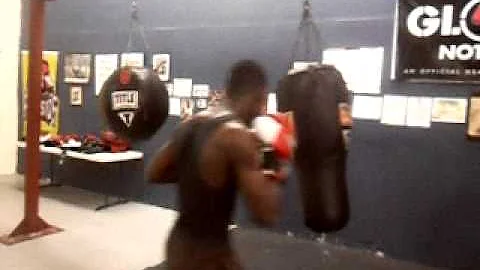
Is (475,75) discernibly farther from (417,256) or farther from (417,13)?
(417,256)

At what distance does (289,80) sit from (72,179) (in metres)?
3.98

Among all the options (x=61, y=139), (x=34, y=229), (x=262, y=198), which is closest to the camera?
(x=262, y=198)

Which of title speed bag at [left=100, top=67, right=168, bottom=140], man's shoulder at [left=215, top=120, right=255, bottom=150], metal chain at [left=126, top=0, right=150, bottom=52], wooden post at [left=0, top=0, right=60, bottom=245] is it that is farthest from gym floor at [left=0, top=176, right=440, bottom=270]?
man's shoulder at [left=215, top=120, right=255, bottom=150]

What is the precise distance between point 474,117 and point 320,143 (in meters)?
1.39

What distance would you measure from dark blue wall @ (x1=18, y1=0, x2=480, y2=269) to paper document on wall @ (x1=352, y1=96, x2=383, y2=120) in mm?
66

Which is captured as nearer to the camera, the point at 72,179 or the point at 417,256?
the point at 417,256

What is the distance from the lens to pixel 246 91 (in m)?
2.53

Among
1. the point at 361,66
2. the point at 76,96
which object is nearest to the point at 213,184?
the point at 361,66

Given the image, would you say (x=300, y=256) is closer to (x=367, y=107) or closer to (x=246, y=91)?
(x=367, y=107)

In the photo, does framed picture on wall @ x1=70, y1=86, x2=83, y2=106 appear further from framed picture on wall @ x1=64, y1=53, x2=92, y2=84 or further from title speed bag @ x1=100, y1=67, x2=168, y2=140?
title speed bag @ x1=100, y1=67, x2=168, y2=140

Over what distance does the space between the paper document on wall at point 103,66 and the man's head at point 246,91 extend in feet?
13.3

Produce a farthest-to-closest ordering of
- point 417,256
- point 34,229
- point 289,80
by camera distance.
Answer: point 34,229
point 417,256
point 289,80

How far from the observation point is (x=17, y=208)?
19.0 ft

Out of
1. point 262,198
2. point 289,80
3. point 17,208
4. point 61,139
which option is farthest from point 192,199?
point 61,139
